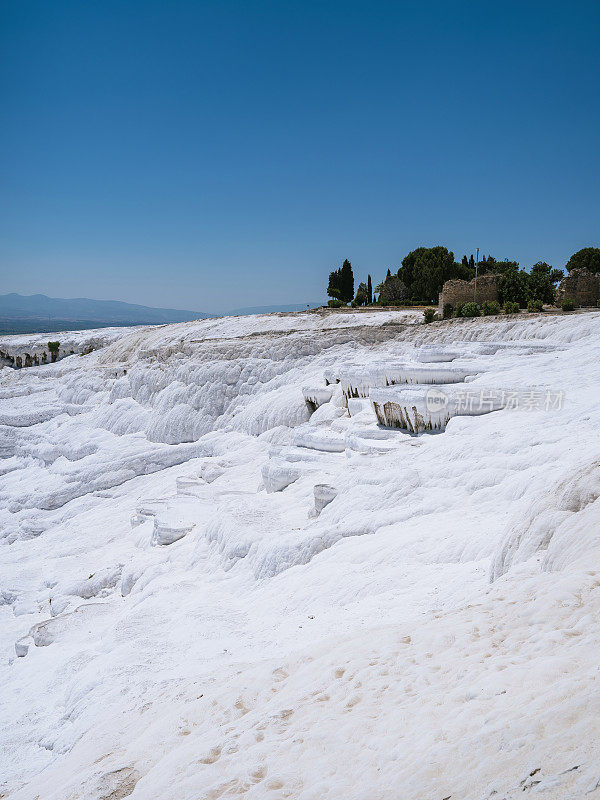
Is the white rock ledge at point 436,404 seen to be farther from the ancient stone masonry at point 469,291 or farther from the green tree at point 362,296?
the green tree at point 362,296

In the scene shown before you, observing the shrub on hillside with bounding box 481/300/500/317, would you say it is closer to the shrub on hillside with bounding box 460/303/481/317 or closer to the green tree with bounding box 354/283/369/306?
the shrub on hillside with bounding box 460/303/481/317

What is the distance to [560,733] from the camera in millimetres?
2559

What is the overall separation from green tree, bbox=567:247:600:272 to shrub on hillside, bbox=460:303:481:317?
17.2 metres

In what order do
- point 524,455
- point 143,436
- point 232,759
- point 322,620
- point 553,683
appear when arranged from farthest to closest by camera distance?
point 143,436, point 524,455, point 322,620, point 232,759, point 553,683

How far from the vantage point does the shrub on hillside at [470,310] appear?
2170 centimetres

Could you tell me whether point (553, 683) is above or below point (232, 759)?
above

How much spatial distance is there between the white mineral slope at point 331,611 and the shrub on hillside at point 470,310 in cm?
512

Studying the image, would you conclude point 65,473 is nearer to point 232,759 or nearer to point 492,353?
point 492,353

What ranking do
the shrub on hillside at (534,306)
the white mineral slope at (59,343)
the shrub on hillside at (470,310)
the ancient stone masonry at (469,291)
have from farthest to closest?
1. the white mineral slope at (59,343)
2. the ancient stone masonry at (469,291)
3. the shrub on hillside at (470,310)
4. the shrub on hillside at (534,306)

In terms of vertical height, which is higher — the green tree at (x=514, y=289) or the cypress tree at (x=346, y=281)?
the cypress tree at (x=346, y=281)

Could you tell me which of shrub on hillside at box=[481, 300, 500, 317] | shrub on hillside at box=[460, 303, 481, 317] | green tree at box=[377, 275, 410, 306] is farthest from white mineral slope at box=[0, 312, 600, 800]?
green tree at box=[377, 275, 410, 306]

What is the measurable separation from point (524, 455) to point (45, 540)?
1094 cm

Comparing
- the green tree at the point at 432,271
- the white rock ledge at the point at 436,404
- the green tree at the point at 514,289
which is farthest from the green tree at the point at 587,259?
the white rock ledge at the point at 436,404

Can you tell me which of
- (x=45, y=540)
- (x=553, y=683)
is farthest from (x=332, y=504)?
(x=45, y=540)
